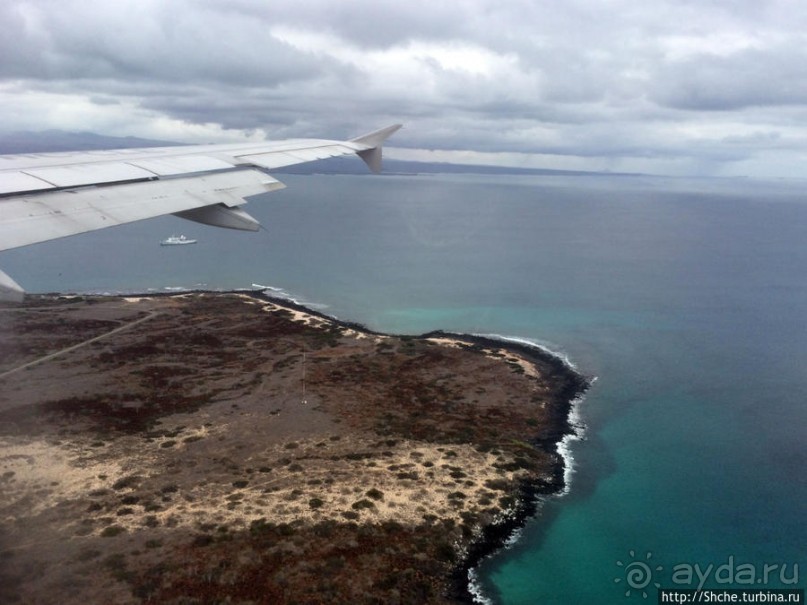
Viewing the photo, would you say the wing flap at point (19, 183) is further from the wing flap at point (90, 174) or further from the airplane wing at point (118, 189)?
the wing flap at point (90, 174)

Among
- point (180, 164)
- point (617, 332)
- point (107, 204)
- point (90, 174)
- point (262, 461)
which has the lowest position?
point (262, 461)

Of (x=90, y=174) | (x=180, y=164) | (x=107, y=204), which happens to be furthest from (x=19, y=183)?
(x=180, y=164)

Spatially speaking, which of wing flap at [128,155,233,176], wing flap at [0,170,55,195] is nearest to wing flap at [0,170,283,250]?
wing flap at [0,170,55,195]

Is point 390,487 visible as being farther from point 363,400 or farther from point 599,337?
point 599,337

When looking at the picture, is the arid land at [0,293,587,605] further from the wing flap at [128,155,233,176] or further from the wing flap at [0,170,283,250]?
the wing flap at [128,155,233,176]

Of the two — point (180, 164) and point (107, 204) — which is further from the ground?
point (180, 164)

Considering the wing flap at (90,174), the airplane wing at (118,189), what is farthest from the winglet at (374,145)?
the wing flap at (90,174)

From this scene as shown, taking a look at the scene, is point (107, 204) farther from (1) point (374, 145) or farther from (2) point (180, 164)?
(1) point (374, 145)

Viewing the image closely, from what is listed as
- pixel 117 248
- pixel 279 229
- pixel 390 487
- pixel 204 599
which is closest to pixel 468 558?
pixel 390 487
